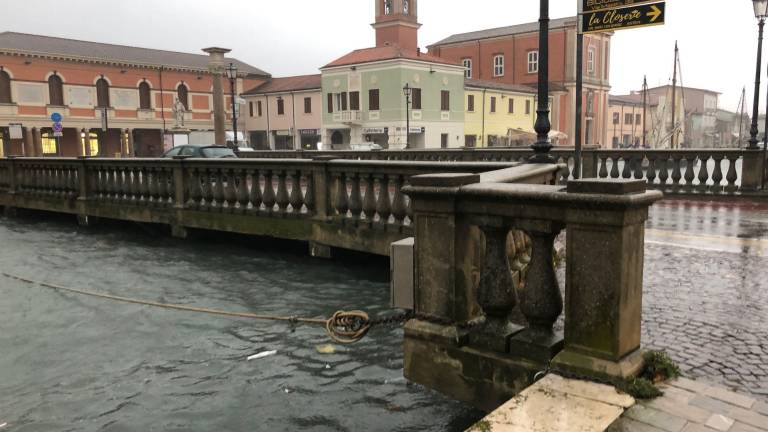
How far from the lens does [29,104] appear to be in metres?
53.1

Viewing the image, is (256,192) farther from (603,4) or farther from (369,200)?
(603,4)

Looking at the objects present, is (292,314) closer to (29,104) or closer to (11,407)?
(11,407)

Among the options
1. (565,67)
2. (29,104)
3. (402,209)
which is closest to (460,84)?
(565,67)

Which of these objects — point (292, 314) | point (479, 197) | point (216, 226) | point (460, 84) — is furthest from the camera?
point (460, 84)

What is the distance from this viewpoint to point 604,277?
3520 millimetres

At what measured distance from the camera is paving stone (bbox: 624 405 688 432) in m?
3.06

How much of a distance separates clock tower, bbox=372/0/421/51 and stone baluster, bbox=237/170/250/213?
48503 mm

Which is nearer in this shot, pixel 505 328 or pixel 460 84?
pixel 505 328

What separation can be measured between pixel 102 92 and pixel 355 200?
56.3 metres

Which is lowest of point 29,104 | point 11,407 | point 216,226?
point 11,407

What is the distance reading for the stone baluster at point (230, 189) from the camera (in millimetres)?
11180

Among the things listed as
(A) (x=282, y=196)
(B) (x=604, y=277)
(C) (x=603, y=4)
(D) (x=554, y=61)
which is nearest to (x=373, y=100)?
(D) (x=554, y=61)

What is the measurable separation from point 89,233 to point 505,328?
12834 mm

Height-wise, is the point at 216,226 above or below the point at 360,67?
below
